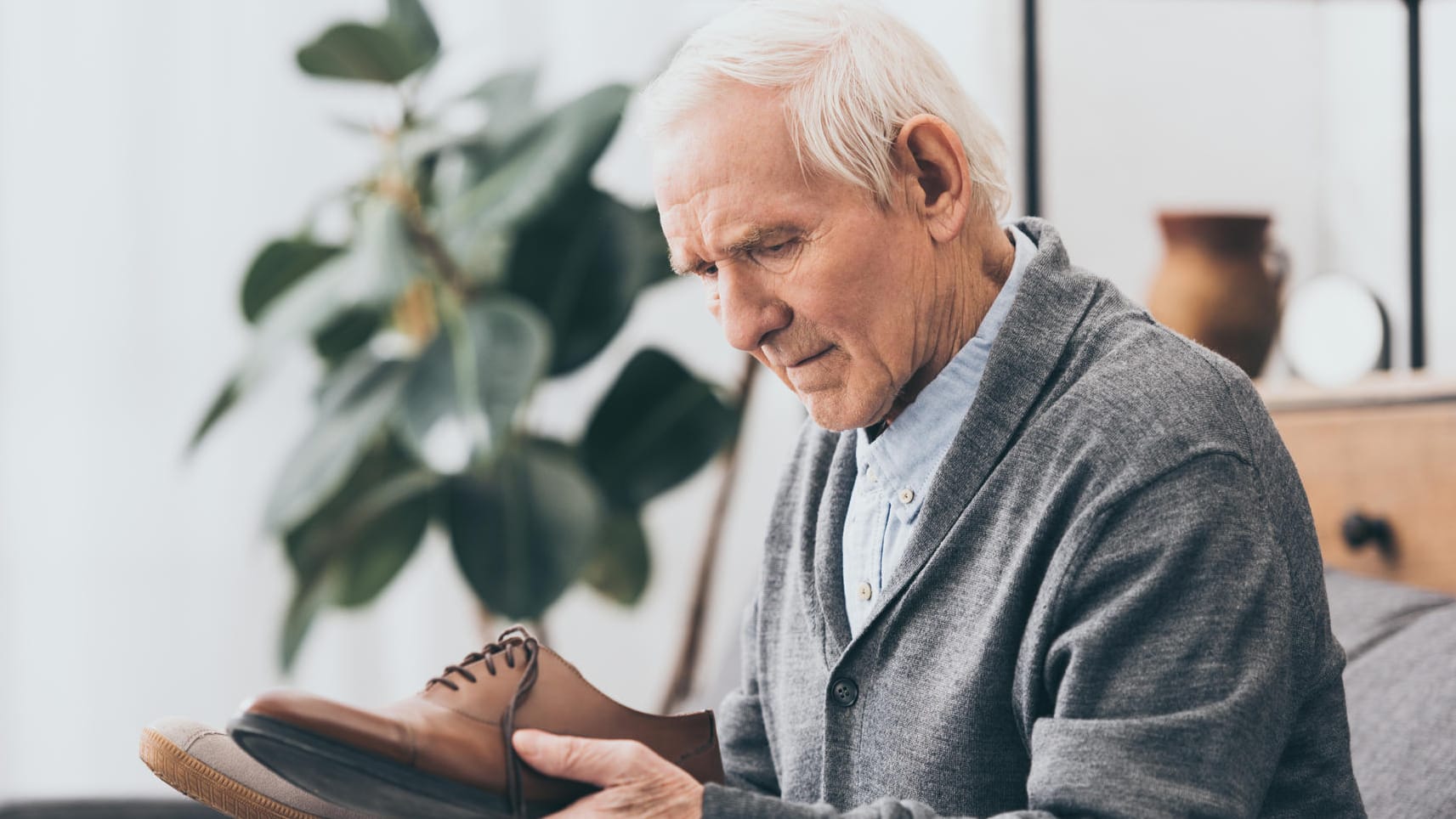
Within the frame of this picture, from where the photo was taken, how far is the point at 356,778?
27.4 inches

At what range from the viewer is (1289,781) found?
831mm

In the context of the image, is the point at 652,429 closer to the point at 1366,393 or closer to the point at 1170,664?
the point at 1366,393

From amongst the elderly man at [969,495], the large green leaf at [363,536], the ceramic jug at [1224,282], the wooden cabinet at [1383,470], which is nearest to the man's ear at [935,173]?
the elderly man at [969,495]

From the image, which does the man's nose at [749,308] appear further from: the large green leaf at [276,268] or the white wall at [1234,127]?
the large green leaf at [276,268]

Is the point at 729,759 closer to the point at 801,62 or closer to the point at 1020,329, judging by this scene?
the point at 1020,329

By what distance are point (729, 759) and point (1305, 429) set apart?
0.74m

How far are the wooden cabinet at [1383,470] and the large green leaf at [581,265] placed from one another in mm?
970

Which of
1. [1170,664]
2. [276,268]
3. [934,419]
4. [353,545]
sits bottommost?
[353,545]

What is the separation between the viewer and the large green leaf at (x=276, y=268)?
7.00 feet

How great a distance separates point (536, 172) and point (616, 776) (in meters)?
1.38

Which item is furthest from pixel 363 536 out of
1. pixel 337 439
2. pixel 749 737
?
pixel 749 737

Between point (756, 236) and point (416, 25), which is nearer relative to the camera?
point (756, 236)

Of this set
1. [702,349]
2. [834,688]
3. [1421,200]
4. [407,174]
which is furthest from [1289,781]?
[702,349]

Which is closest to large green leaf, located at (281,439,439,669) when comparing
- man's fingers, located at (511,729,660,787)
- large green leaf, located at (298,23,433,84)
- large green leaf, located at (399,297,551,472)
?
large green leaf, located at (399,297,551,472)
